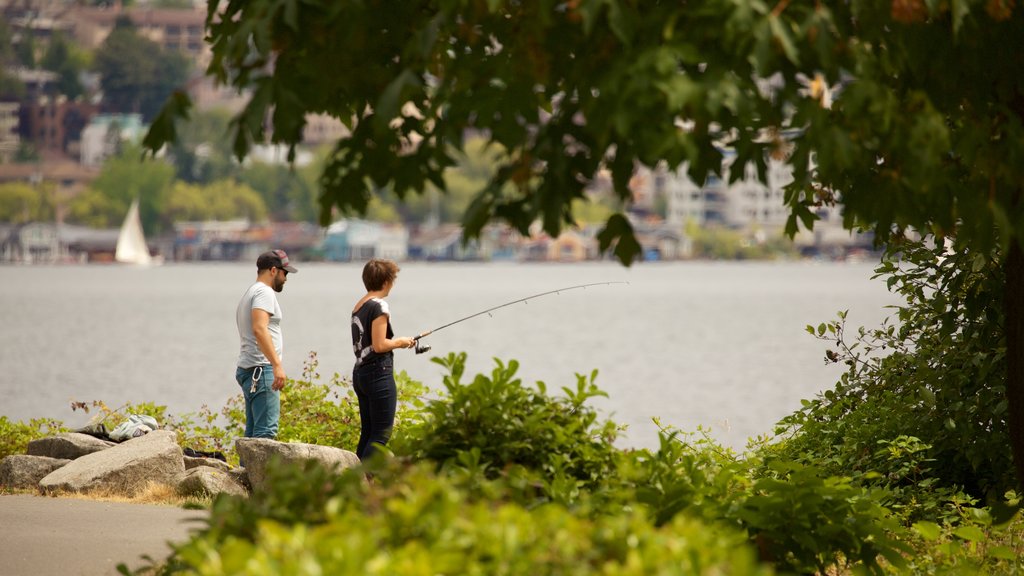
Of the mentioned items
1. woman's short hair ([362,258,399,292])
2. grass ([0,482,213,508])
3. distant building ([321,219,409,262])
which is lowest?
distant building ([321,219,409,262])

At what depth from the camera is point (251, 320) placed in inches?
400

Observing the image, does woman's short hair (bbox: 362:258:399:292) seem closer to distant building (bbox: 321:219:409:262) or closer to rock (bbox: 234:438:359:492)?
rock (bbox: 234:438:359:492)

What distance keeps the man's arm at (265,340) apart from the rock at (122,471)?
Answer: 3.34 feet

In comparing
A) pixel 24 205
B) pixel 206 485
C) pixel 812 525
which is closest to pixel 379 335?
pixel 206 485

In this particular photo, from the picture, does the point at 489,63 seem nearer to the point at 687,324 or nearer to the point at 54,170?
the point at 687,324

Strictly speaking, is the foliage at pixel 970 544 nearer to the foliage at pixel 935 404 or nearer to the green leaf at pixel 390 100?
the foliage at pixel 935 404

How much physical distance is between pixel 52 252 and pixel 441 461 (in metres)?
195

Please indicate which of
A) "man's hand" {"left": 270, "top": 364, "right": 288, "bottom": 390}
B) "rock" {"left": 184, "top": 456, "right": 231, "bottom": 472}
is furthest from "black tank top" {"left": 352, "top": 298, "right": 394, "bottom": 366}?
"rock" {"left": 184, "top": 456, "right": 231, "bottom": 472}

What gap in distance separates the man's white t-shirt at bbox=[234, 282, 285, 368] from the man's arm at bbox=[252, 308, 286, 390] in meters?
0.04

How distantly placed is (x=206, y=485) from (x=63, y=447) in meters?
1.87

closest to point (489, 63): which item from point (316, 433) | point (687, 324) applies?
point (316, 433)

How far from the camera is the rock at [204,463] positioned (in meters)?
11.1

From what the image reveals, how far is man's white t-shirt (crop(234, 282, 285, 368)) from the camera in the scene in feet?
33.1

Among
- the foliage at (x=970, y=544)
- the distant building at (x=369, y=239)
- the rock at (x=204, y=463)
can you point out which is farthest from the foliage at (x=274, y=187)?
the foliage at (x=970, y=544)
